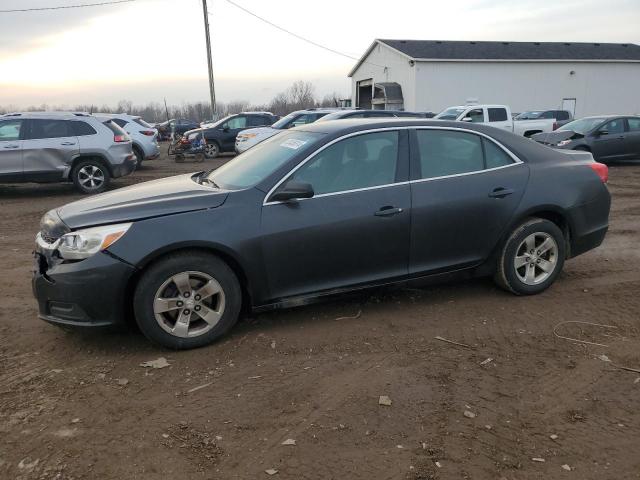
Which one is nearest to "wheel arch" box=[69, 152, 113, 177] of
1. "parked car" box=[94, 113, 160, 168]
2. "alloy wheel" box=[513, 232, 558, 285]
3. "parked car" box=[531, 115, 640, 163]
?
"parked car" box=[94, 113, 160, 168]

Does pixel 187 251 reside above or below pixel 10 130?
below

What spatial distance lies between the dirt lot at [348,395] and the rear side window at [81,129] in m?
7.44

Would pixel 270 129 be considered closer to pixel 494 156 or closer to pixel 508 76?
pixel 494 156

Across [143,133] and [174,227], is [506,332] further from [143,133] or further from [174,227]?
[143,133]

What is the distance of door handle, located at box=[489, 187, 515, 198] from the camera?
4.61 m

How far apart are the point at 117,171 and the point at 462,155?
9.26m

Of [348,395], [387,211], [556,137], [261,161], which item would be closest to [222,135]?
[556,137]

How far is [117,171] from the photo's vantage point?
11953 mm

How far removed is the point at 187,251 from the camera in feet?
12.7

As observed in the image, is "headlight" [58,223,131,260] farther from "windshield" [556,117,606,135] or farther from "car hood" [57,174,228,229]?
"windshield" [556,117,606,135]

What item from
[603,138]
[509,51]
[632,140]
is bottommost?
[632,140]

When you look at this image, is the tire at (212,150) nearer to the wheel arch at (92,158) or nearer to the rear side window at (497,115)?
the wheel arch at (92,158)

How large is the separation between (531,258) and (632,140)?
13521 mm

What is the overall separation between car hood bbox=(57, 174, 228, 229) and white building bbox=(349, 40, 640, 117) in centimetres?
3058
